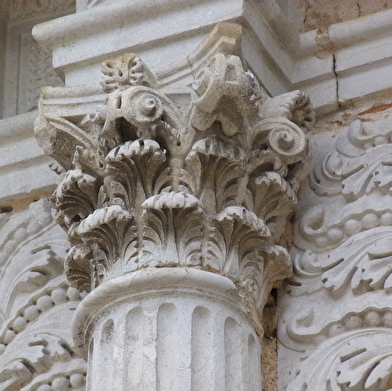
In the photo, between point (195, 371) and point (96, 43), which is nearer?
point (195, 371)

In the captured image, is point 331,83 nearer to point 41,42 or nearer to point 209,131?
point 209,131

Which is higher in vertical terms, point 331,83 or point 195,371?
point 331,83

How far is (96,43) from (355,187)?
2.31ft

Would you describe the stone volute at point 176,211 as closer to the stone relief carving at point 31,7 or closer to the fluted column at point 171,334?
the fluted column at point 171,334

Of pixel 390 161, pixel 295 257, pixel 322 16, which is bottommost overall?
pixel 295 257

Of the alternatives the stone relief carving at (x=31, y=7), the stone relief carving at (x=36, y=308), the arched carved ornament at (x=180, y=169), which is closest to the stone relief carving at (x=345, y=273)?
the arched carved ornament at (x=180, y=169)

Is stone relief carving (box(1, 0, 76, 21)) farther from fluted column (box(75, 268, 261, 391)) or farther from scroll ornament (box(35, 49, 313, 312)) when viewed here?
fluted column (box(75, 268, 261, 391))

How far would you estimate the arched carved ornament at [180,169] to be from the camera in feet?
8.86

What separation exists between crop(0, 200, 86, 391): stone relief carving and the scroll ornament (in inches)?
7.6

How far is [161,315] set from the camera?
103 inches

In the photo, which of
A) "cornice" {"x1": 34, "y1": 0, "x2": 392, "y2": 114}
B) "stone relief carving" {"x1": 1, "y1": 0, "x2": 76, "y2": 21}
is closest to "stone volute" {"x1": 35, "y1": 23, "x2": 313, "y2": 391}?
"cornice" {"x1": 34, "y1": 0, "x2": 392, "y2": 114}

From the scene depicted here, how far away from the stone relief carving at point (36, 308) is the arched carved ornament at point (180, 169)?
19 cm

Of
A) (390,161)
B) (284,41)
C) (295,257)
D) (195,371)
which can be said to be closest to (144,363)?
(195,371)

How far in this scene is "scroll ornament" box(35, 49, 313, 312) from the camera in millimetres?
2699
